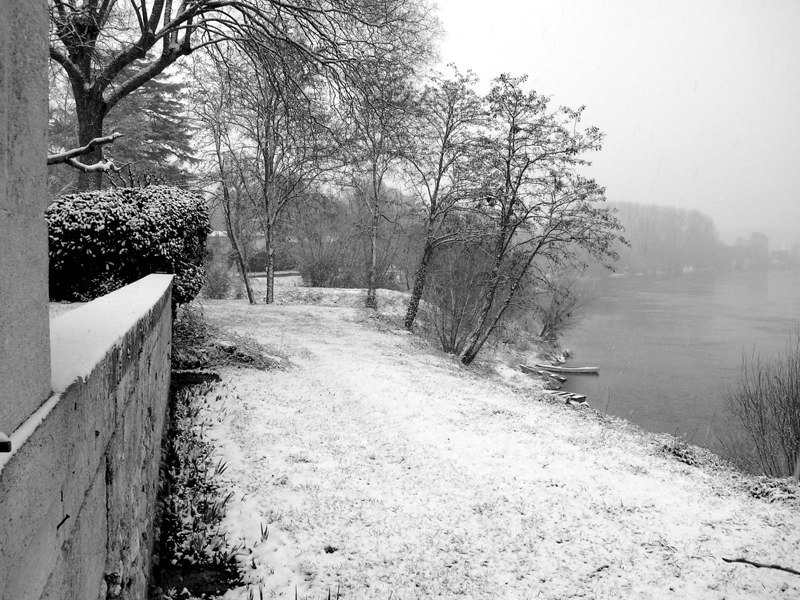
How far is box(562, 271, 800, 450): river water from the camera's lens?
61.1 feet

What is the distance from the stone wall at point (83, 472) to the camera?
1003 mm

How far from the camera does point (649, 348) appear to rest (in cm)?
2903

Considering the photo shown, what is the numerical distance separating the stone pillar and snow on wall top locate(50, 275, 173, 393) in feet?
0.61

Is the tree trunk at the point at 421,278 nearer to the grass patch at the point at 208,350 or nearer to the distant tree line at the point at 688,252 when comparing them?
the grass patch at the point at 208,350

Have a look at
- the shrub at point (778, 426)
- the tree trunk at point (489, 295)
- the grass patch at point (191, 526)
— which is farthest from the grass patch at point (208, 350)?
the shrub at point (778, 426)

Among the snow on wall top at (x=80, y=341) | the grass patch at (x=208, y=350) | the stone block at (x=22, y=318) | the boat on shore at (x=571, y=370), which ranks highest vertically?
the stone block at (x=22, y=318)

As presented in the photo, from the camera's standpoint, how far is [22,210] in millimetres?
1080

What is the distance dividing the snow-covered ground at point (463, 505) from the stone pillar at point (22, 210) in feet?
10.3

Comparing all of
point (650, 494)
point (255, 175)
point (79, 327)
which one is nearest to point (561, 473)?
point (650, 494)

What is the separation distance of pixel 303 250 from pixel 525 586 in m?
28.3

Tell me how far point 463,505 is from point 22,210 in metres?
5.04

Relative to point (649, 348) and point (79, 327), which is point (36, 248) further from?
point (649, 348)

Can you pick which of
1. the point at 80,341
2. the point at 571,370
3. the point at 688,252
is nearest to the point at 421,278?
the point at 571,370

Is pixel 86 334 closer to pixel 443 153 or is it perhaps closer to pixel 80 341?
pixel 80 341
